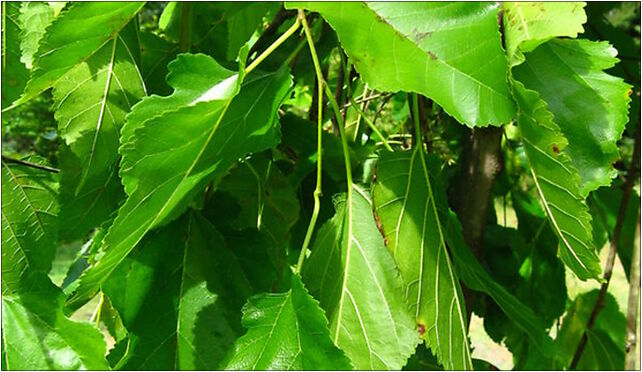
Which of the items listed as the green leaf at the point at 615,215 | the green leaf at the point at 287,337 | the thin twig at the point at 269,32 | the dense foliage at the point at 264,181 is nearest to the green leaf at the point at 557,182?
the dense foliage at the point at 264,181

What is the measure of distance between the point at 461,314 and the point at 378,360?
0.06 meters

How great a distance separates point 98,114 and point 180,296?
120 millimetres

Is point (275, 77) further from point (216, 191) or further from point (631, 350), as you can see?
point (631, 350)

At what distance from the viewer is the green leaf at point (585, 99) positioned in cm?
39

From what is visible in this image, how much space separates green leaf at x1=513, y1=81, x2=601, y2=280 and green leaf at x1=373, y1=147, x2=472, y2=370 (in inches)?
3.0

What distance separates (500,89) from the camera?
33cm

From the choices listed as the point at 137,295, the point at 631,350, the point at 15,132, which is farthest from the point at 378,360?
the point at 15,132

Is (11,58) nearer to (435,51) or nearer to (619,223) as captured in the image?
(435,51)

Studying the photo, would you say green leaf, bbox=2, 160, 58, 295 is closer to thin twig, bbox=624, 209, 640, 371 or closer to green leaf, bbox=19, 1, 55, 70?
green leaf, bbox=19, 1, 55, 70

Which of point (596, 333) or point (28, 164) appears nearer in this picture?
point (28, 164)

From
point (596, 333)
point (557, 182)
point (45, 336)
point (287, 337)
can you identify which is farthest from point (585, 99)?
point (596, 333)

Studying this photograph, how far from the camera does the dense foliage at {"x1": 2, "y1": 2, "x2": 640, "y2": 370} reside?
0.35m

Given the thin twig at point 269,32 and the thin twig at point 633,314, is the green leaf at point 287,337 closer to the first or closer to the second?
the thin twig at point 269,32

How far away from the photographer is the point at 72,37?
41 cm
